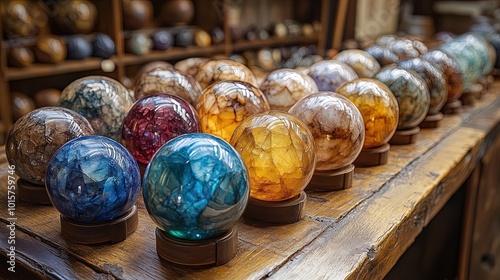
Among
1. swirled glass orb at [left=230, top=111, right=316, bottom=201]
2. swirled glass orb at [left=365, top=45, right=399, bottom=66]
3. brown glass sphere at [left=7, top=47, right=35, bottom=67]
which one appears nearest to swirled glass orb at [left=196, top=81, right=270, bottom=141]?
swirled glass orb at [left=230, top=111, right=316, bottom=201]

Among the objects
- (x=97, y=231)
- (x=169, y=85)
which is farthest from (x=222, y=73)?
(x=97, y=231)

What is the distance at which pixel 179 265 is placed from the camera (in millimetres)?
794

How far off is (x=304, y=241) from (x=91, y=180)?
1.20ft

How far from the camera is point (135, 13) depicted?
9.73ft

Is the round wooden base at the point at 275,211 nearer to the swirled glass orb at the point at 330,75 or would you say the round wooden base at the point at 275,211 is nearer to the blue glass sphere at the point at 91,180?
the blue glass sphere at the point at 91,180

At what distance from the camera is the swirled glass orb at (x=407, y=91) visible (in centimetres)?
134

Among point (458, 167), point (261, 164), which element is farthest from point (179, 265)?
point (458, 167)

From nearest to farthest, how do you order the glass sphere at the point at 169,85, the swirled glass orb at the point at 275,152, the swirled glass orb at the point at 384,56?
the swirled glass orb at the point at 275,152, the glass sphere at the point at 169,85, the swirled glass orb at the point at 384,56

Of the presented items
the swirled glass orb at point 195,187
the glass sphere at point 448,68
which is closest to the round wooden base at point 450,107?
the glass sphere at point 448,68

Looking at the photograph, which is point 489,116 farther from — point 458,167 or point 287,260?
point 287,260

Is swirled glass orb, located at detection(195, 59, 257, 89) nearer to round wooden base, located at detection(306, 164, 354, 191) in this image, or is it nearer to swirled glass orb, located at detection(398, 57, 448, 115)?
round wooden base, located at detection(306, 164, 354, 191)

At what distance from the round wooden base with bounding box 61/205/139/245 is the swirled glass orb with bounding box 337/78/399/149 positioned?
0.59m

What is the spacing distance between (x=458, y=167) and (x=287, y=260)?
0.76 metres

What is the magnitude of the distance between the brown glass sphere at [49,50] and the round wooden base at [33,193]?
5.66ft
